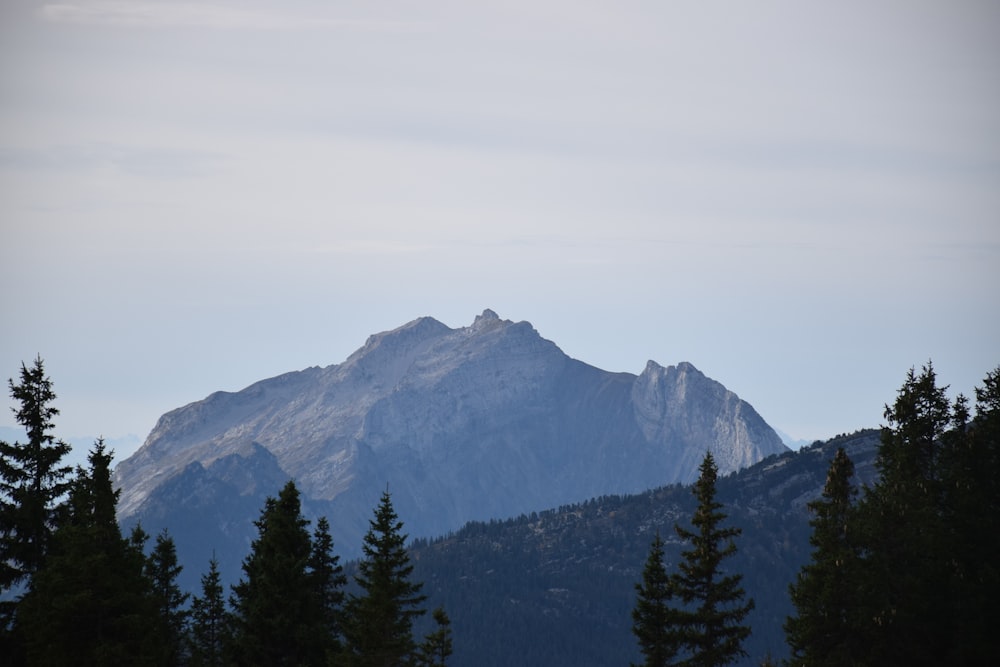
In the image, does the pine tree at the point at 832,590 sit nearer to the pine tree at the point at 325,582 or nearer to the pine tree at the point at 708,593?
the pine tree at the point at 708,593

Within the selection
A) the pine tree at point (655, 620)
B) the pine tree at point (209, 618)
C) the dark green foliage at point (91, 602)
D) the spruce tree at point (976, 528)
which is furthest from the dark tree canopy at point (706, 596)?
the pine tree at point (209, 618)

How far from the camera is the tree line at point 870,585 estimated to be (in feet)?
234

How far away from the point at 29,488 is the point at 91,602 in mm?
8966

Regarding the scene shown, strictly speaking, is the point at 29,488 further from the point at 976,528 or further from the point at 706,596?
the point at 976,528

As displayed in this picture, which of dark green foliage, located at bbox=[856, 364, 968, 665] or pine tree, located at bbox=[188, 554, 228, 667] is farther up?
pine tree, located at bbox=[188, 554, 228, 667]

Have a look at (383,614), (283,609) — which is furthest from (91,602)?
(383,614)

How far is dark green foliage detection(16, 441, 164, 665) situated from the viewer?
214ft

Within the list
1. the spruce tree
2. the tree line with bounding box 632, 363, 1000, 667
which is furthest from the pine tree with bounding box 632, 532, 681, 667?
the spruce tree

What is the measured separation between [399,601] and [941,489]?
31.2 metres

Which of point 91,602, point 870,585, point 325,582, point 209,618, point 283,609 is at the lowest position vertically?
point 870,585

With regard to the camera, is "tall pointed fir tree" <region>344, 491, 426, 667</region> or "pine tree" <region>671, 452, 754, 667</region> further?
"tall pointed fir tree" <region>344, 491, 426, 667</region>

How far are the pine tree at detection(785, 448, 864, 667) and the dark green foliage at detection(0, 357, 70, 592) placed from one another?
39583mm

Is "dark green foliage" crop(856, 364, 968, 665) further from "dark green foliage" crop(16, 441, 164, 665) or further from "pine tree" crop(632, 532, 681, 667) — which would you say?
"dark green foliage" crop(16, 441, 164, 665)

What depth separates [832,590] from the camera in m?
71.6
